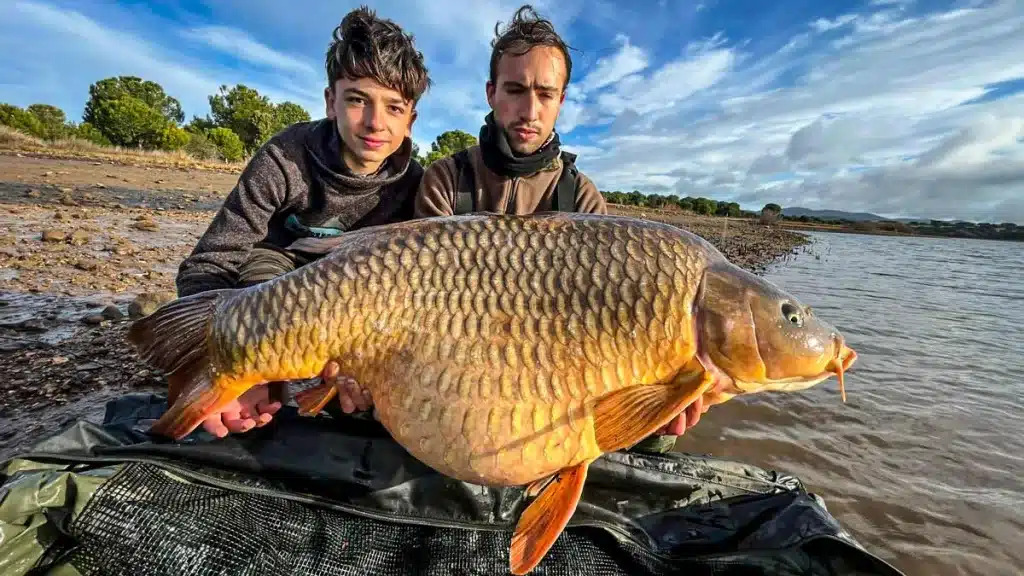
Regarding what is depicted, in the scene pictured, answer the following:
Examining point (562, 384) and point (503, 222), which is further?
point (503, 222)

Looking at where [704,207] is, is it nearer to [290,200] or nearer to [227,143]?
[227,143]

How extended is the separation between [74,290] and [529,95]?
130 inches

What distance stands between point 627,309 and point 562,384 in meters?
0.24

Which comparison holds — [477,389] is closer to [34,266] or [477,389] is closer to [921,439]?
[921,439]

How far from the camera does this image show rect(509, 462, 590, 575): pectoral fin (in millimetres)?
1156

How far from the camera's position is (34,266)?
3691mm

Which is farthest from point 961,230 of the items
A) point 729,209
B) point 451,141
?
point 451,141

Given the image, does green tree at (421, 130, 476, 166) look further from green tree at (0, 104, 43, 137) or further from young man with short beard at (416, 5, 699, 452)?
young man with short beard at (416, 5, 699, 452)

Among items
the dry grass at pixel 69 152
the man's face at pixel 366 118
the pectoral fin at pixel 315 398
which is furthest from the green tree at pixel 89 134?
the pectoral fin at pixel 315 398

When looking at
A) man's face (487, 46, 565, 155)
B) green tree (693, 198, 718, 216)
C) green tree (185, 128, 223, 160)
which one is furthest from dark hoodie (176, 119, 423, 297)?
green tree (693, 198, 718, 216)

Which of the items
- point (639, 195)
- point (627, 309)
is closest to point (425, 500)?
point (627, 309)

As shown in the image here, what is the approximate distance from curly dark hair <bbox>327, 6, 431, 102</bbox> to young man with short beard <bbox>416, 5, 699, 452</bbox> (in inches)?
13.4

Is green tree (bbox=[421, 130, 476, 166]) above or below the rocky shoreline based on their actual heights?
above

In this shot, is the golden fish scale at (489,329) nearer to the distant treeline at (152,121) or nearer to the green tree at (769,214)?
the distant treeline at (152,121)
